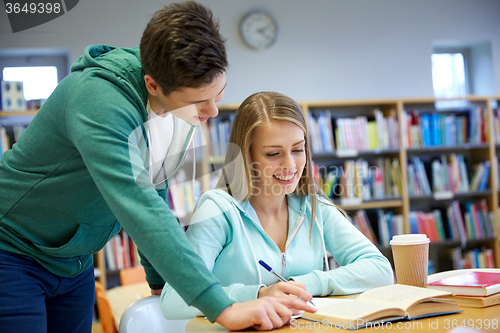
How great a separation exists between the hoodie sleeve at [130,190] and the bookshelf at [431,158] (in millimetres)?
3079

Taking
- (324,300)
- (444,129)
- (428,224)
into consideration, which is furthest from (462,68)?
(324,300)

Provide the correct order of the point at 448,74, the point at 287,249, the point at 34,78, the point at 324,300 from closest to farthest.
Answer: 1. the point at 324,300
2. the point at 287,249
3. the point at 34,78
4. the point at 448,74

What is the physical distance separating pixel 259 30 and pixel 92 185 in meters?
3.53

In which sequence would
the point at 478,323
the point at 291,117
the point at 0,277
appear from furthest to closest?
the point at 291,117 → the point at 0,277 → the point at 478,323

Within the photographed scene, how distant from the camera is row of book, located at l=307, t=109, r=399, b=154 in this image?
3.99 metres

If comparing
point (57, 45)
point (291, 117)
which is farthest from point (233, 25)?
point (291, 117)

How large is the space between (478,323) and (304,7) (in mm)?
3963

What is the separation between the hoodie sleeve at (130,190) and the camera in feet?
2.56

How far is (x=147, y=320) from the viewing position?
1.15 meters

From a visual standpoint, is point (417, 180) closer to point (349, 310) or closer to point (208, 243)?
point (208, 243)

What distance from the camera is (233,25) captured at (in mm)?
4219

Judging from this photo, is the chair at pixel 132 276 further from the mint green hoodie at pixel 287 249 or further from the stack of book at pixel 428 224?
the stack of book at pixel 428 224

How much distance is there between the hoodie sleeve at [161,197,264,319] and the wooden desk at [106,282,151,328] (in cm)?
112

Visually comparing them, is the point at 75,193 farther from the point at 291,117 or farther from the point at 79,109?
the point at 291,117
